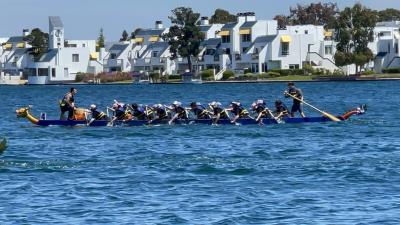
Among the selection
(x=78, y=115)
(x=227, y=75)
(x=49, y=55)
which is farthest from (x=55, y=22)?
(x=78, y=115)

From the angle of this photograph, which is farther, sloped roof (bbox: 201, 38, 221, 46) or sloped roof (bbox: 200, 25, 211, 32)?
sloped roof (bbox: 200, 25, 211, 32)

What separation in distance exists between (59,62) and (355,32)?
4515cm

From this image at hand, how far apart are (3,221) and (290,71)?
126 meters

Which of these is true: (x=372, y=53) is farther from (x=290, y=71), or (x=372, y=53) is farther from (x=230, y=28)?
(x=230, y=28)

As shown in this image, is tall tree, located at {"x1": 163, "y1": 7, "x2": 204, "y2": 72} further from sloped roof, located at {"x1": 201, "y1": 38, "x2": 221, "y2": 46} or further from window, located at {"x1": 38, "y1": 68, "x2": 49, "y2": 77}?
window, located at {"x1": 38, "y1": 68, "x2": 49, "y2": 77}

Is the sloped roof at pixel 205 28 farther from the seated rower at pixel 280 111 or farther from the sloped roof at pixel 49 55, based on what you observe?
the seated rower at pixel 280 111

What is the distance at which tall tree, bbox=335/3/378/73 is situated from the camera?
15100cm

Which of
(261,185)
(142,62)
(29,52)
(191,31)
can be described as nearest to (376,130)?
(261,185)

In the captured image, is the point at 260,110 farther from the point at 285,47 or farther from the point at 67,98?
the point at 285,47

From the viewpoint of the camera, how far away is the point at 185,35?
164250mm

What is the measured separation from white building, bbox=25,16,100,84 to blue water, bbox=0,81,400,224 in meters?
124

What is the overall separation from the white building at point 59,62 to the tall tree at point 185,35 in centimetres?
1817

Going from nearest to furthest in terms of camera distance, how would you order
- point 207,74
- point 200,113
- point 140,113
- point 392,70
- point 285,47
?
point 200,113 → point 140,113 → point 285,47 → point 392,70 → point 207,74

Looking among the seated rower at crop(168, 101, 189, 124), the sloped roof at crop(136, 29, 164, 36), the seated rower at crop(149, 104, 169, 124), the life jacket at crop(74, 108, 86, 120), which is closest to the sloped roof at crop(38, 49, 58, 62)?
the sloped roof at crop(136, 29, 164, 36)
